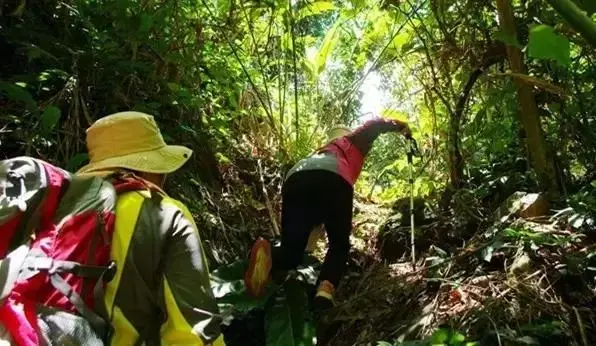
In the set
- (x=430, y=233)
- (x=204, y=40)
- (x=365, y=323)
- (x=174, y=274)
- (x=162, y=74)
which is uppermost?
(x=204, y=40)

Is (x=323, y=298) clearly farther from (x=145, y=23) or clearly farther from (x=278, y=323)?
(x=145, y=23)

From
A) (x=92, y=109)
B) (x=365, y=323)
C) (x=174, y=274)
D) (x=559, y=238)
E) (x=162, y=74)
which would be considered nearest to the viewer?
(x=174, y=274)

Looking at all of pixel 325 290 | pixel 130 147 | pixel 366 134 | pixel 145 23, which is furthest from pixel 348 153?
pixel 130 147

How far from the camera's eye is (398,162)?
5867 millimetres

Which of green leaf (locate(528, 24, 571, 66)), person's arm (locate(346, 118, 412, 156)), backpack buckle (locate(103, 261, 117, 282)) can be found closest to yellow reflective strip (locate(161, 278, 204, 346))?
backpack buckle (locate(103, 261, 117, 282))

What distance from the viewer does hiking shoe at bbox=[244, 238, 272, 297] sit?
3.76 metres

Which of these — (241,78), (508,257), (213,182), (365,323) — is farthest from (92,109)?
(508,257)

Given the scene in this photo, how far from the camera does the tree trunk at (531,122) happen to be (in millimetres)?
4059

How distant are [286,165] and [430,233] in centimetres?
173

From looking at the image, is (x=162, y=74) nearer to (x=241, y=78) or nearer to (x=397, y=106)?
(x=241, y=78)

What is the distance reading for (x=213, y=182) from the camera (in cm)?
497

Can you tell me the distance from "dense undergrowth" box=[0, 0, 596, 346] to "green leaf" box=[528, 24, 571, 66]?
1840 mm

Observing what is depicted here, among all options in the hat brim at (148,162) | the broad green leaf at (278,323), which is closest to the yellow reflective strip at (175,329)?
the hat brim at (148,162)

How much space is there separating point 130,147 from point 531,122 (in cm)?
305
